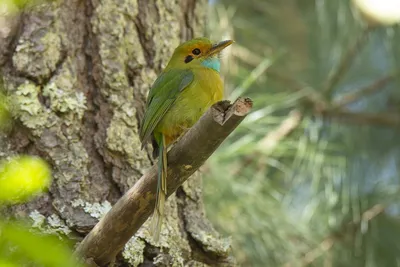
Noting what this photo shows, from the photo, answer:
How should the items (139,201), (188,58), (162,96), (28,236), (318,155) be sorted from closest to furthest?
1. (28,236)
2. (139,201)
3. (162,96)
4. (188,58)
5. (318,155)

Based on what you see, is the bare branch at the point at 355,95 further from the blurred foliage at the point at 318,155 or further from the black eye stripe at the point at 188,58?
the black eye stripe at the point at 188,58

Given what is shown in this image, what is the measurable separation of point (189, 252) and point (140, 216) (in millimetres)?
478

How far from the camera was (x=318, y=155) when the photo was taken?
12.6ft

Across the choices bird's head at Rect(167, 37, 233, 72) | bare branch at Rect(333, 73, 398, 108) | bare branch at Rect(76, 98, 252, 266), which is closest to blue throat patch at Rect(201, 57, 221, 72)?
bird's head at Rect(167, 37, 233, 72)

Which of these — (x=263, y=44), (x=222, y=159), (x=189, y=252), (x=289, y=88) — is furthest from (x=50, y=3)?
(x=263, y=44)

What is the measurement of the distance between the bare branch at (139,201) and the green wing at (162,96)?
15.6 inches

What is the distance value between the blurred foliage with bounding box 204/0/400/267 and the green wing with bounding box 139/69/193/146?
995mm

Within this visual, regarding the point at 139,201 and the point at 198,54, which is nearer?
the point at 139,201

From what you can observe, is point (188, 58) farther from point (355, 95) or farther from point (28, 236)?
point (28, 236)

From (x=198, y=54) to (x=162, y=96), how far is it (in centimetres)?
32

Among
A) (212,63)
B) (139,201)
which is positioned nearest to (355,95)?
(212,63)

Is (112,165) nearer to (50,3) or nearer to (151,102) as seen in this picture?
(151,102)

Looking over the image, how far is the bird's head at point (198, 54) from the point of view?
2557 mm

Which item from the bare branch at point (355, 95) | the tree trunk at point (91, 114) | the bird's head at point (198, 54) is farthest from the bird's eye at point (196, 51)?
the bare branch at point (355, 95)
